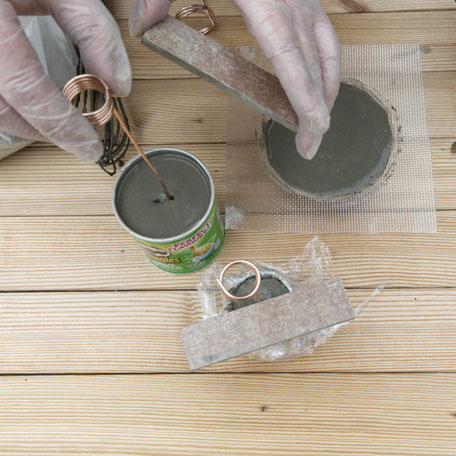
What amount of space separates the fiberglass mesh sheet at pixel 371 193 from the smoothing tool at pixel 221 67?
0.16 metres

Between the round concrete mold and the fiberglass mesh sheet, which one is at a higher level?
the fiberglass mesh sheet

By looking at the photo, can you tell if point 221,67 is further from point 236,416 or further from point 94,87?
point 236,416

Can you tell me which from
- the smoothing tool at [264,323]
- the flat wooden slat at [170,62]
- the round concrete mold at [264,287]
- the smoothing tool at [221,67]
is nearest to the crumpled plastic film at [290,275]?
the round concrete mold at [264,287]

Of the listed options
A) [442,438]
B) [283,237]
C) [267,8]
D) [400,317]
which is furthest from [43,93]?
[442,438]

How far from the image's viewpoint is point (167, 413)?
633mm

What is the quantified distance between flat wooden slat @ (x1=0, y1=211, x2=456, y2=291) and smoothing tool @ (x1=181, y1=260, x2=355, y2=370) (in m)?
0.15

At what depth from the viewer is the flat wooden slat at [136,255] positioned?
0.67m

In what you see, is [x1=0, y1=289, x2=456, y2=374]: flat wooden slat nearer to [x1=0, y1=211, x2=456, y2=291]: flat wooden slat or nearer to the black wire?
[x1=0, y1=211, x2=456, y2=291]: flat wooden slat

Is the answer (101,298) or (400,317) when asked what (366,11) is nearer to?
(400,317)

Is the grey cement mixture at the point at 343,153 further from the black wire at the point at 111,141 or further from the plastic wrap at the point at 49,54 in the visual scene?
the plastic wrap at the point at 49,54

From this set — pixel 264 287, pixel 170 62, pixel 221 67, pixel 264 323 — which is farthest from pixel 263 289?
pixel 170 62

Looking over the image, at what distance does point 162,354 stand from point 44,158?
0.42m

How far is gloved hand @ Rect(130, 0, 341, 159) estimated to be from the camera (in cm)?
55

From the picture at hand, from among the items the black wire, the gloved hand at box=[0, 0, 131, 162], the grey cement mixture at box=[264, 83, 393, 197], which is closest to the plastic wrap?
the black wire
